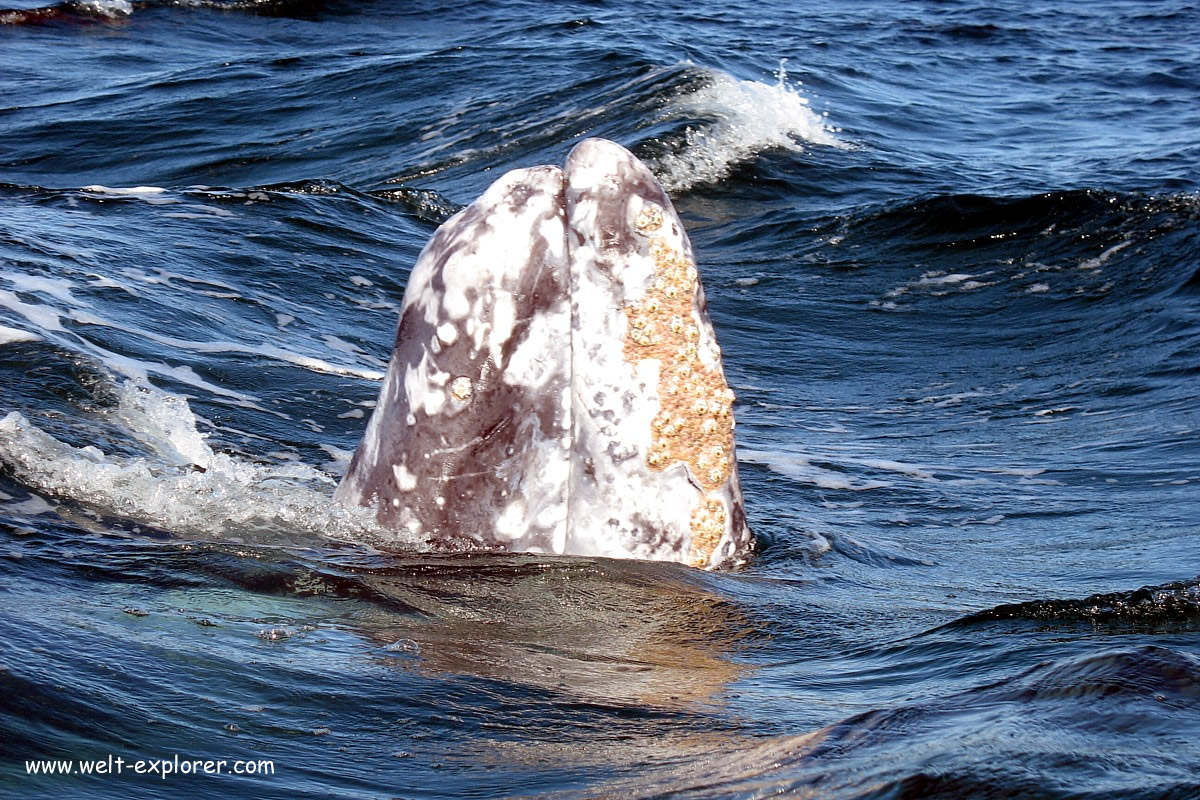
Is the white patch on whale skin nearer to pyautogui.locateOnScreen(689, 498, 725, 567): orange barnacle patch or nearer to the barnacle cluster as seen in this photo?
the barnacle cluster

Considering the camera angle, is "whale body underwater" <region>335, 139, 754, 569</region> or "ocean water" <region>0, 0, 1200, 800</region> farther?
"whale body underwater" <region>335, 139, 754, 569</region>

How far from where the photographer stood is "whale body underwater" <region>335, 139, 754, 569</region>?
5023 mm

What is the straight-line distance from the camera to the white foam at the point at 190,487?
5.36 metres

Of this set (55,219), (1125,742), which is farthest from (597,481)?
(55,219)

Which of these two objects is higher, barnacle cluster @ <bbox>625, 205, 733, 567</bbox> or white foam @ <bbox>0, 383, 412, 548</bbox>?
barnacle cluster @ <bbox>625, 205, 733, 567</bbox>

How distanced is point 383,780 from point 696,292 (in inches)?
94.2

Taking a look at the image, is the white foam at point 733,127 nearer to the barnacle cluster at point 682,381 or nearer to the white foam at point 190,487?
the white foam at point 190,487

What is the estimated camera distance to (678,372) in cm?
518

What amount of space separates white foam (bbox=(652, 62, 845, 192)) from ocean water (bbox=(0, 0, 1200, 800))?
0.23 feet

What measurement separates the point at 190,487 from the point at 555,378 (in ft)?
5.17

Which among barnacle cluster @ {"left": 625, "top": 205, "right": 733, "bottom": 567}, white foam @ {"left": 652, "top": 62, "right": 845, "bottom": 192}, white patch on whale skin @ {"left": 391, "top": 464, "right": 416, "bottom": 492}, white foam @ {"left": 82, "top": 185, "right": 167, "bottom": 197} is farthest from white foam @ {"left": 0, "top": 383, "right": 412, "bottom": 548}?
white foam @ {"left": 652, "top": 62, "right": 845, "bottom": 192}

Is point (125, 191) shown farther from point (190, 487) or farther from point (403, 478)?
point (403, 478)

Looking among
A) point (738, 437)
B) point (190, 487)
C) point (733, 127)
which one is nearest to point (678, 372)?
point (190, 487)

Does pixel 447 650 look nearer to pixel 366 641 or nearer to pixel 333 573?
pixel 366 641
